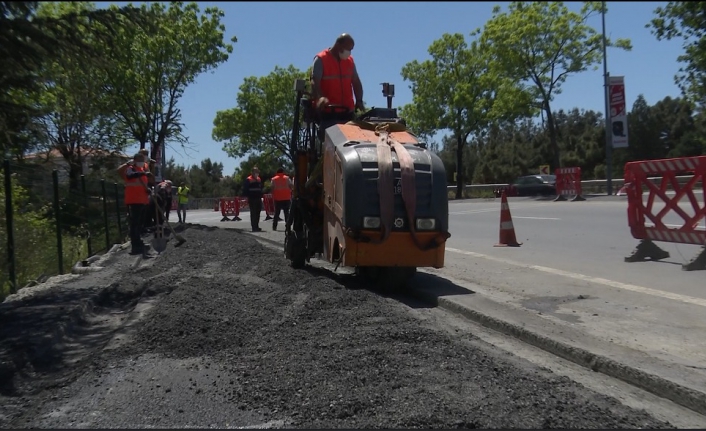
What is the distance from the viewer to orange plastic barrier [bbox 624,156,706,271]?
392 inches

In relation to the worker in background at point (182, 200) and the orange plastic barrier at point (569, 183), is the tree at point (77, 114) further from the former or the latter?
the orange plastic barrier at point (569, 183)

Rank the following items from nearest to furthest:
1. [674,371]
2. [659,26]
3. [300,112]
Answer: [674,371]
[300,112]
[659,26]

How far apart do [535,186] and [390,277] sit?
3416cm

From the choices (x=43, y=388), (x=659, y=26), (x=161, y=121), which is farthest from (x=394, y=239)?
(x=161, y=121)

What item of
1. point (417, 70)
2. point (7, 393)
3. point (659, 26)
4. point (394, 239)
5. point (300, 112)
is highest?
point (417, 70)

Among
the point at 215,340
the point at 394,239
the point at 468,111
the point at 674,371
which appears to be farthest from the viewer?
the point at 468,111

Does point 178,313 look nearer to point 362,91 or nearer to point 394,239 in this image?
point 394,239

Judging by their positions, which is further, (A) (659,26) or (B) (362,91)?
(A) (659,26)

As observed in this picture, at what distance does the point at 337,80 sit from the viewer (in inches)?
394

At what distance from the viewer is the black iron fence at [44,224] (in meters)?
9.27

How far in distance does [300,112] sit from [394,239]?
3560mm

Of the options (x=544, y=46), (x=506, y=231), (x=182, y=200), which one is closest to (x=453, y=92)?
(x=544, y=46)

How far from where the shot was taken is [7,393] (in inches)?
213

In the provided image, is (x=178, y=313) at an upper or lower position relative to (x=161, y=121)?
lower
